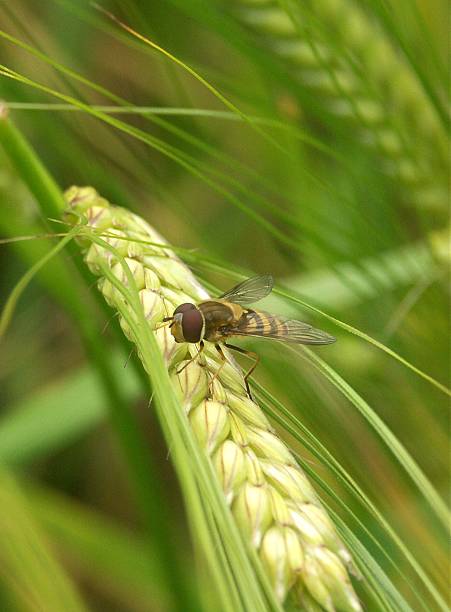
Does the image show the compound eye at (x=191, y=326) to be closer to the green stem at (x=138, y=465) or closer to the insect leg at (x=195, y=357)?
the insect leg at (x=195, y=357)

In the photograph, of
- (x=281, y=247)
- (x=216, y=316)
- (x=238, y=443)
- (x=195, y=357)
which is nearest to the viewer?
(x=238, y=443)

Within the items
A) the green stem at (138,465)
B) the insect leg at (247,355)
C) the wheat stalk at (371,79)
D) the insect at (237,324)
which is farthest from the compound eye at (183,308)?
the wheat stalk at (371,79)

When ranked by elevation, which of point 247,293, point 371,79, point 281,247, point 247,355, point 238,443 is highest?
point 371,79

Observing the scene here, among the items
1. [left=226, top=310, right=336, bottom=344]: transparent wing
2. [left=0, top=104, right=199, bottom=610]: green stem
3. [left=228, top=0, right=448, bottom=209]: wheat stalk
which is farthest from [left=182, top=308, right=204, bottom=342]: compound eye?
[left=228, top=0, right=448, bottom=209]: wheat stalk

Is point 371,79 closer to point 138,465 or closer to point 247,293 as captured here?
point 247,293

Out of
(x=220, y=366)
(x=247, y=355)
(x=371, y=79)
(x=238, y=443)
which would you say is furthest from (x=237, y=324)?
(x=371, y=79)

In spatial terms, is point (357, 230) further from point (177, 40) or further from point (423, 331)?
point (177, 40)
